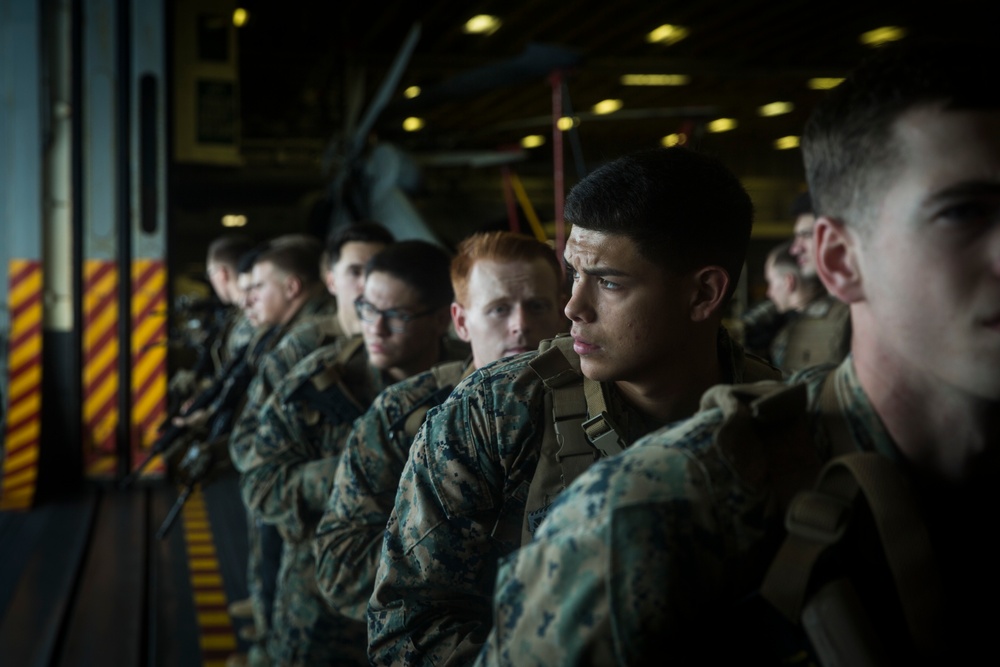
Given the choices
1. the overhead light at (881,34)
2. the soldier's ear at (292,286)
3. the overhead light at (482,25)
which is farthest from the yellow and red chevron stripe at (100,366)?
the overhead light at (881,34)

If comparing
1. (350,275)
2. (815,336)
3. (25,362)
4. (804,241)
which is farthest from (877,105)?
(25,362)

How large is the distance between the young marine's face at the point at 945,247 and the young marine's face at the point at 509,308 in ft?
3.91

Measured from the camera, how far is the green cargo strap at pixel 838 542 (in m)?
0.81

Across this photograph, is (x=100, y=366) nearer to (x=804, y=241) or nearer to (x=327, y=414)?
(x=327, y=414)

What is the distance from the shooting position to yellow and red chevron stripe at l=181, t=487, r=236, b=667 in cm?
390

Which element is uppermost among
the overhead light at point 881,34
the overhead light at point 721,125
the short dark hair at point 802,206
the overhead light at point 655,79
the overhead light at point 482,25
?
the overhead light at point 881,34

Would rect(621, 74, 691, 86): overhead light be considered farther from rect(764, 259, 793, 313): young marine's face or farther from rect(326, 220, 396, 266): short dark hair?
rect(326, 220, 396, 266): short dark hair

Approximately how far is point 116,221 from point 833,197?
6579mm

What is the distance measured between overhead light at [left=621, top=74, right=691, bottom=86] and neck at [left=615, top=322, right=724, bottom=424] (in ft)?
36.6

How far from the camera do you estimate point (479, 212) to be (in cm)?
1205

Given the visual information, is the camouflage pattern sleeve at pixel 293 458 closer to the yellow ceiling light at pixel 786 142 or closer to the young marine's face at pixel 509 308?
the young marine's face at pixel 509 308

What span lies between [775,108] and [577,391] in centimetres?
1477

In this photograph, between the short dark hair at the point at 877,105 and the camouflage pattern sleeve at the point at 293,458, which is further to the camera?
the camouflage pattern sleeve at the point at 293,458

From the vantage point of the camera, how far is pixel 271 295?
14.2 ft
